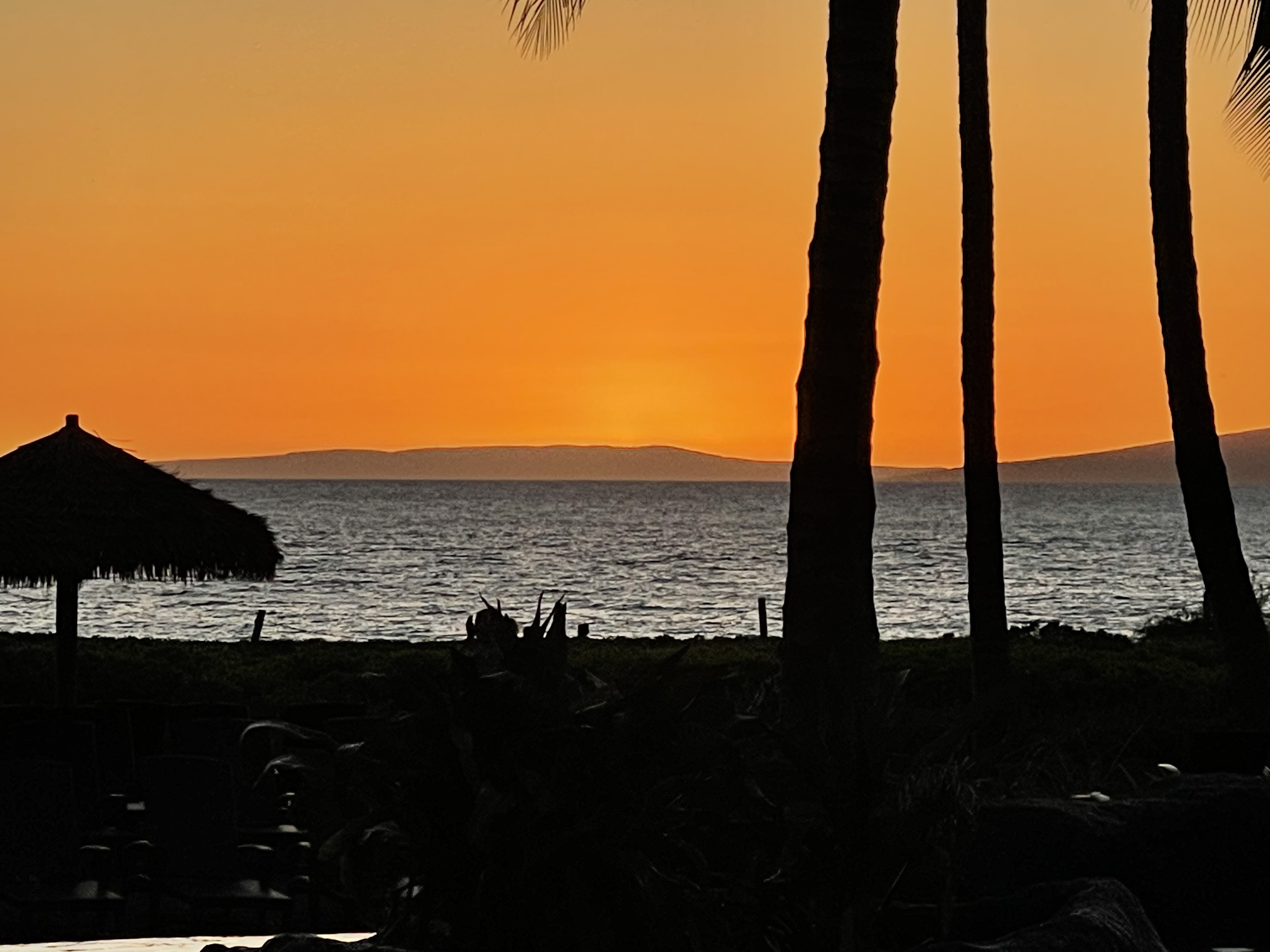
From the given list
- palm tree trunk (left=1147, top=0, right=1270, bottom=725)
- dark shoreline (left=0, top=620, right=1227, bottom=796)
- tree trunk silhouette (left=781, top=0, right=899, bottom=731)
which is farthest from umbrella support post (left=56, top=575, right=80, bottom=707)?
palm tree trunk (left=1147, top=0, right=1270, bottom=725)

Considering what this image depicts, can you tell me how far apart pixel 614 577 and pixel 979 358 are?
62.2m

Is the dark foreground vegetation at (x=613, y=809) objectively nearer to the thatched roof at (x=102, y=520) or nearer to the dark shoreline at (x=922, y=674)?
the dark shoreline at (x=922, y=674)

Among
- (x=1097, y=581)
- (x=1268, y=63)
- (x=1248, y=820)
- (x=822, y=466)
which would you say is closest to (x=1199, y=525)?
(x=1268, y=63)

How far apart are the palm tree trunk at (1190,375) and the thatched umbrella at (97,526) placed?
7.83m

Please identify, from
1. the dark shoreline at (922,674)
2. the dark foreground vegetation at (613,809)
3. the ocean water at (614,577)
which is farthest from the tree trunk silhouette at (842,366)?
the ocean water at (614,577)

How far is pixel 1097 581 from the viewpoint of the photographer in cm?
7594

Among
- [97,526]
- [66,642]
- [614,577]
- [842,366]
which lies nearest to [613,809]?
[842,366]

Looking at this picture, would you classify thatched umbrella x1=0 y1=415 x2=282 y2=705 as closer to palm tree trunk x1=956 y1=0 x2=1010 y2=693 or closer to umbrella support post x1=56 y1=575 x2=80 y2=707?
umbrella support post x1=56 y1=575 x2=80 y2=707

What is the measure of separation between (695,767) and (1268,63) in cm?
968

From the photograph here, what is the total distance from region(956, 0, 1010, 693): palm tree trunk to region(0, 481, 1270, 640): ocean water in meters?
11.6

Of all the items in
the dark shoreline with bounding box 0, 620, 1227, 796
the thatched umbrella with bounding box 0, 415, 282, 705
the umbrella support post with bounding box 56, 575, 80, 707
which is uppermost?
the thatched umbrella with bounding box 0, 415, 282, 705

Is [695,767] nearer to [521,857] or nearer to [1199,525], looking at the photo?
[521,857]

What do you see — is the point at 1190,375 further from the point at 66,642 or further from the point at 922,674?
the point at 66,642

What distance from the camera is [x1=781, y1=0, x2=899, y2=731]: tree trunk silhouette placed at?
769 cm
